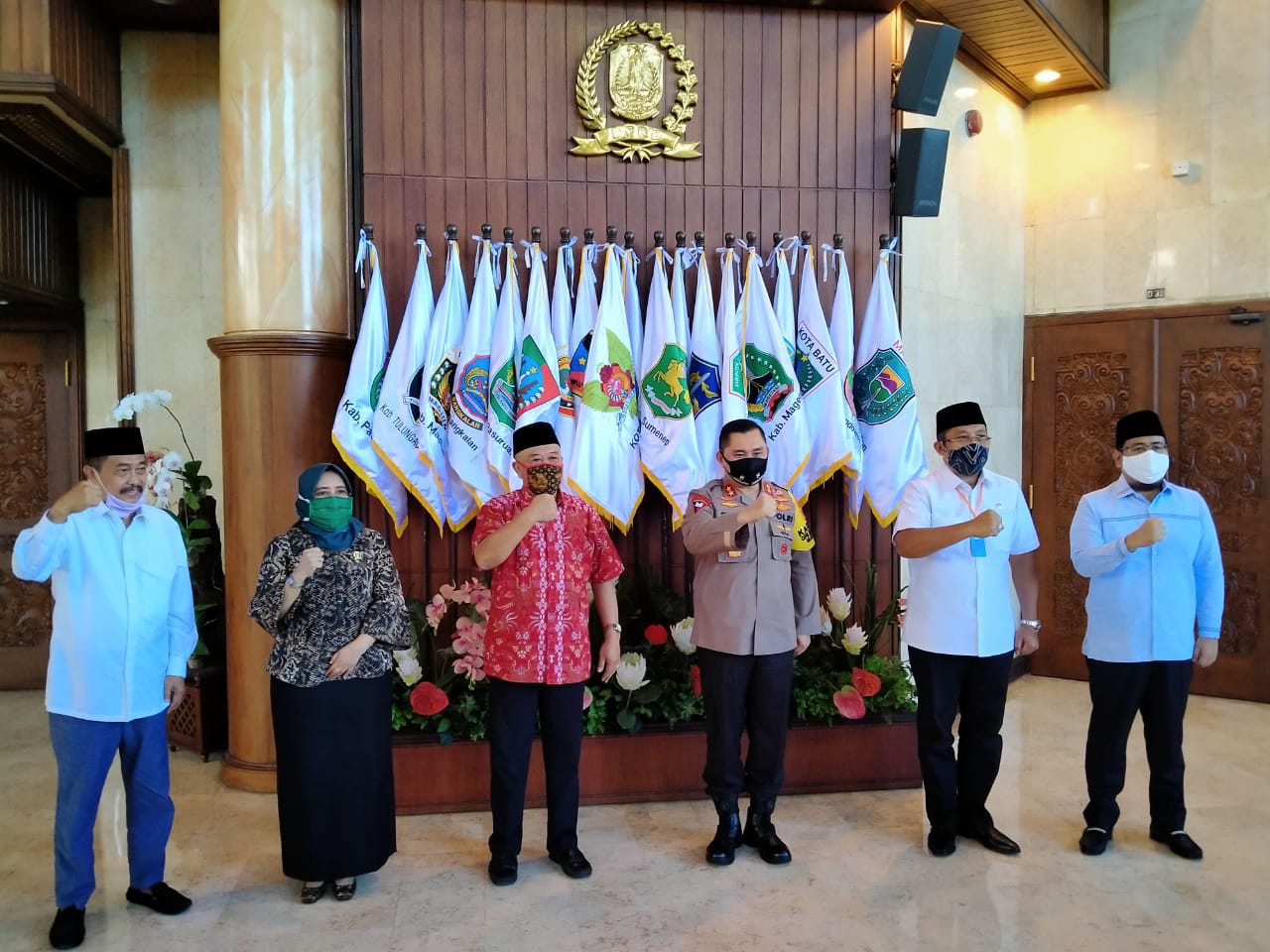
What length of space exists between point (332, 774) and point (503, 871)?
0.63 m

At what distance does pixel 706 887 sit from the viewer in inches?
120

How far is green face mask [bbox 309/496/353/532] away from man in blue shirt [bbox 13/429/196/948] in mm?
477

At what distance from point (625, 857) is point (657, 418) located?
1671 millimetres

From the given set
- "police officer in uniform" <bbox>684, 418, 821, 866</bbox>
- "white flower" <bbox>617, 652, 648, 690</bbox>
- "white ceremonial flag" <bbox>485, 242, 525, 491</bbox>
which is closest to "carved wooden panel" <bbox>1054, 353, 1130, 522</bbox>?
"police officer in uniform" <bbox>684, 418, 821, 866</bbox>

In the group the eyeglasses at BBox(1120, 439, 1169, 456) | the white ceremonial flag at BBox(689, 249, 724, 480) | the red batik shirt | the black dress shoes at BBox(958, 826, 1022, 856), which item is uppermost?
the white ceremonial flag at BBox(689, 249, 724, 480)

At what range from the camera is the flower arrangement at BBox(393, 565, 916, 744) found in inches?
147

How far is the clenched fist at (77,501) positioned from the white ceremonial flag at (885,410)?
2876 millimetres

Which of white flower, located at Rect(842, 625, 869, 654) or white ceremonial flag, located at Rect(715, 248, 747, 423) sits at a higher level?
white ceremonial flag, located at Rect(715, 248, 747, 423)

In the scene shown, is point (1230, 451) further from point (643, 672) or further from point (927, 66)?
point (643, 672)

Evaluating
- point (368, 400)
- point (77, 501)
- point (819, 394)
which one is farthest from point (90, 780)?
point (819, 394)

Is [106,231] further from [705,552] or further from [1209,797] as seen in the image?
[1209,797]

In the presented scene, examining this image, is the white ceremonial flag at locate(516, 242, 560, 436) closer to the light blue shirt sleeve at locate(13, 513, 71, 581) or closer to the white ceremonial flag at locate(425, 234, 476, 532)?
the white ceremonial flag at locate(425, 234, 476, 532)

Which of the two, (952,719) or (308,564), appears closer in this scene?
(308,564)

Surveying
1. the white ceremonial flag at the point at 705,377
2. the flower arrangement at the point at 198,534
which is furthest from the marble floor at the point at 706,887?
the white ceremonial flag at the point at 705,377
